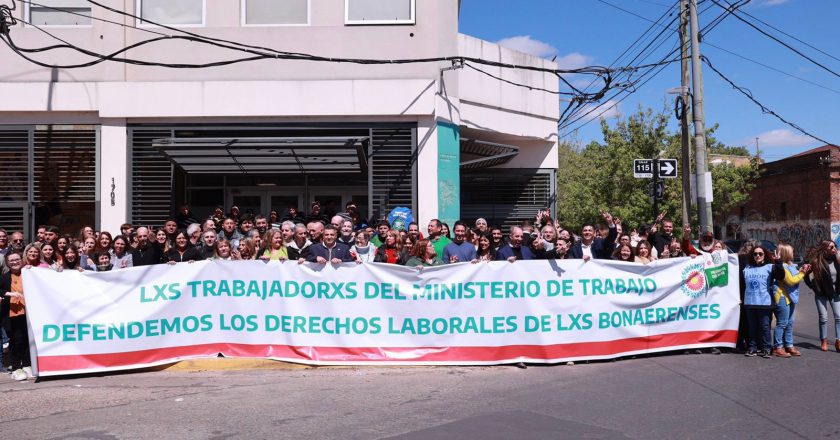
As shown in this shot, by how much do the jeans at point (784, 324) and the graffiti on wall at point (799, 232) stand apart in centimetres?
2114

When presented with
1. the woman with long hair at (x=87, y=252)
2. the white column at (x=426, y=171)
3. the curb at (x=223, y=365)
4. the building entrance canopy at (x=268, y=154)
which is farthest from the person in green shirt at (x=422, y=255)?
the white column at (x=426, y=171)

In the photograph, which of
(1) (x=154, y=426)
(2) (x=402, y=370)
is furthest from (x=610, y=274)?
(1) (x=154, y=426)

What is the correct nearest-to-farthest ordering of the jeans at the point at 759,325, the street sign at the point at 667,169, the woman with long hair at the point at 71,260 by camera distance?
1. the woman with long hair at the point at 71,260
2. the jeans at the point at 759,325
3. the street sign at the point at 667,169

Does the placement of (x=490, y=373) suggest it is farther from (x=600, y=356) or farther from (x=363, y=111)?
(x=363, y=111)

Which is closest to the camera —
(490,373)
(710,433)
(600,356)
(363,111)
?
(710,433)

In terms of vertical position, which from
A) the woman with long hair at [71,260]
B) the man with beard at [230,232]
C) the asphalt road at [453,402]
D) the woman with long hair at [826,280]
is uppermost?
the man with beard at [230,232]

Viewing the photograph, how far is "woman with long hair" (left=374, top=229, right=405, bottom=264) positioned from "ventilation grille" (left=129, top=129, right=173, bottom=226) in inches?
238

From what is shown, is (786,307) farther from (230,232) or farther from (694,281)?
(230,232)

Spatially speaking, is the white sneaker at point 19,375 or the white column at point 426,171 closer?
the white sneaker at point 19,375

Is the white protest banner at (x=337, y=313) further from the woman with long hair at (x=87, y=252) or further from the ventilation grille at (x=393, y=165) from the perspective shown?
the ventilation grille at (x=393, y=165)

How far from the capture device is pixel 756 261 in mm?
9945

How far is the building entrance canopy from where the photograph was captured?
1311 centimetres

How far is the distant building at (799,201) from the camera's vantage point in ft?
106

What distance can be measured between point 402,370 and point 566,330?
2116 mm
